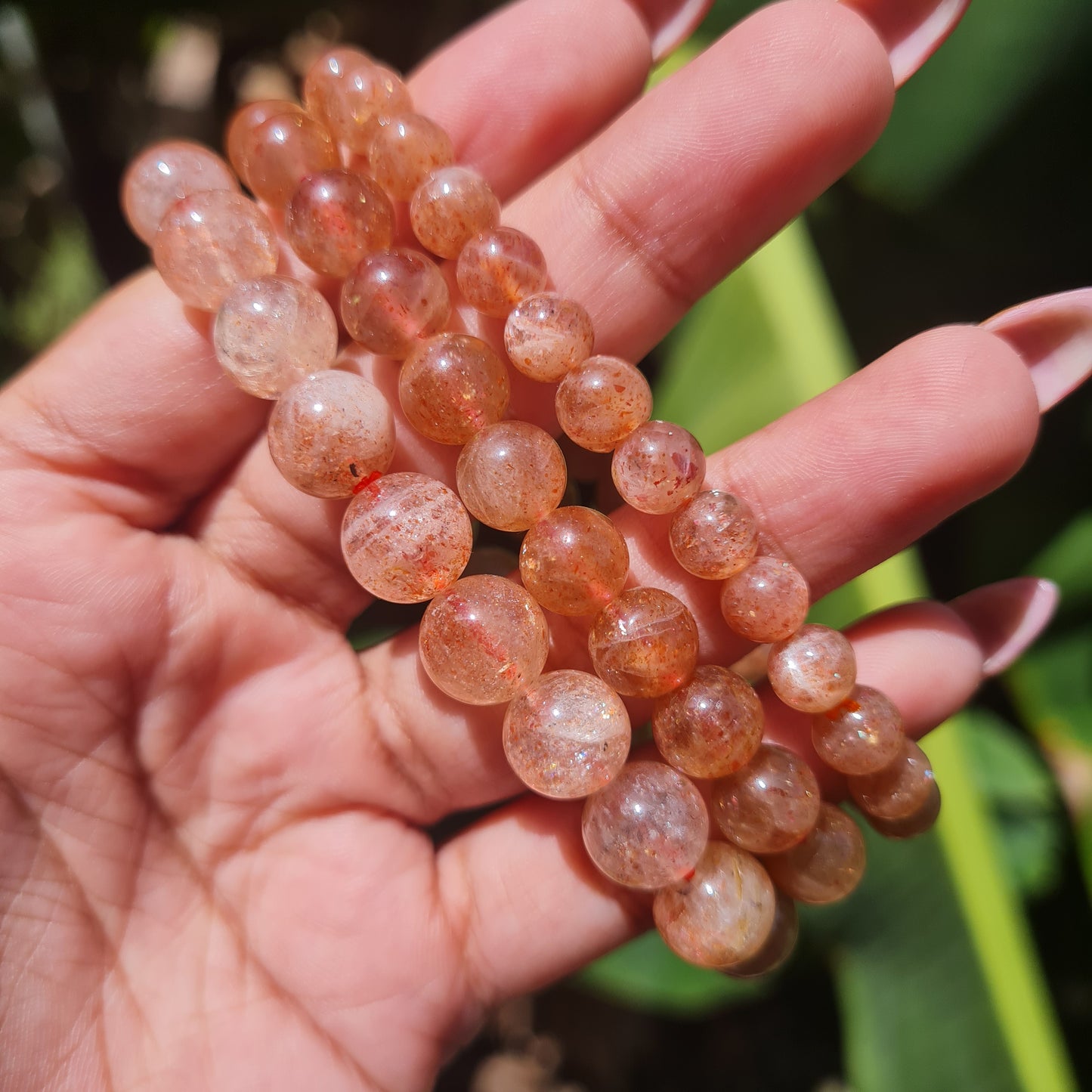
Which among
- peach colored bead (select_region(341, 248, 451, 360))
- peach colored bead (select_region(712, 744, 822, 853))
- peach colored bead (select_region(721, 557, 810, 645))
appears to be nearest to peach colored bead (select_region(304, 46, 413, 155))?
peach colored bead (select_region(341, 248, 451, 360))

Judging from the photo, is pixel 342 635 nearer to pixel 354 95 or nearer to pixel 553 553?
pixel 553 553

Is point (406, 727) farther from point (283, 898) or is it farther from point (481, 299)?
point (481, 299)

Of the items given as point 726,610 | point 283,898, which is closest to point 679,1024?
point 283,898

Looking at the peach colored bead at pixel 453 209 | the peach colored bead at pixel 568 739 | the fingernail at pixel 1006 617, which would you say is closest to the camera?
the peach colored bead at pixel 568 739

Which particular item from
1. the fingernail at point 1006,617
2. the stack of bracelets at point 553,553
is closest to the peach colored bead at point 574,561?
the stack of bracelets at point 553,553

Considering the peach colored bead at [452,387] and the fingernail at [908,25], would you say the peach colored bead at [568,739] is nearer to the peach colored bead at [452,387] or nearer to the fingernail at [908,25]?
the peach colored bead at [452,387]

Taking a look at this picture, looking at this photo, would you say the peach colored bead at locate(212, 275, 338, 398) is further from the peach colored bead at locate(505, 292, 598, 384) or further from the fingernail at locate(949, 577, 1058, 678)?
the fingernail at locate(949, 577, 1058, 678)
